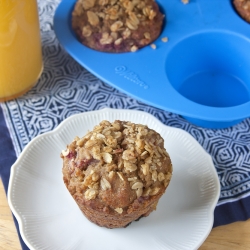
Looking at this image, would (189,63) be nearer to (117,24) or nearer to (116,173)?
(117,24)

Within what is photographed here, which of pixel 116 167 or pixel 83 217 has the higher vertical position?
pixel 116 167

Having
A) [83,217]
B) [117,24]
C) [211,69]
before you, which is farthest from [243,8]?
[83,217]

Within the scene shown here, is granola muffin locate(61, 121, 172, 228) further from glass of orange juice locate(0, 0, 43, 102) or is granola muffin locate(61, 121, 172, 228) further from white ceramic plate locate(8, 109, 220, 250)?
glass of orange juice locate(0, 0, 43, 102)

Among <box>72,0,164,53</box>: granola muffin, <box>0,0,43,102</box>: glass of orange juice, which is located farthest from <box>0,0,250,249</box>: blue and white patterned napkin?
<box>72,0,164,53</box>: granola muffin

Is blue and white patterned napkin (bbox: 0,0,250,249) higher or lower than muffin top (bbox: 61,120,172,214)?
lower

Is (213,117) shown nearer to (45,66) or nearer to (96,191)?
(96,191)

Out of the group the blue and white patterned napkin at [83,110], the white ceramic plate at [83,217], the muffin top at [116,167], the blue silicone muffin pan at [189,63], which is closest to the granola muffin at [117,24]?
the blue silicone muffin pan at [189,63]
